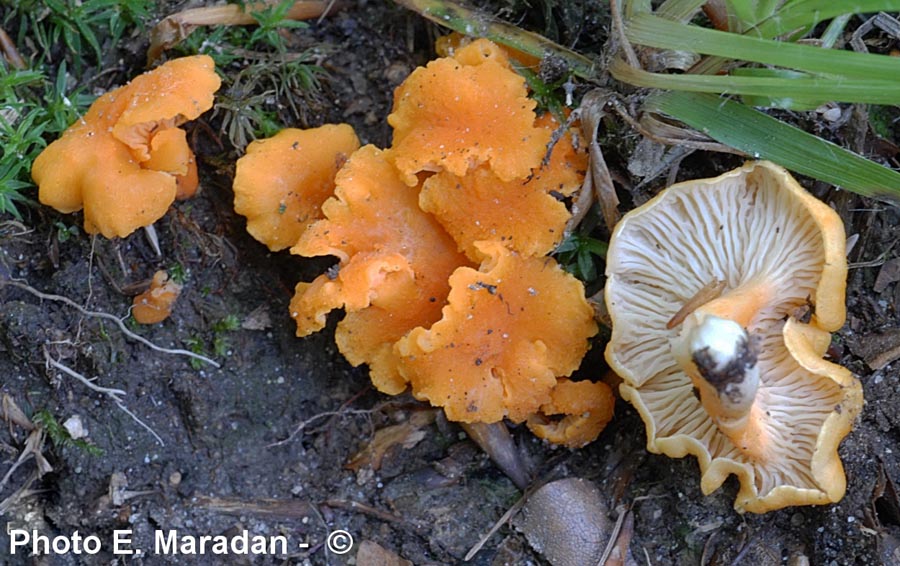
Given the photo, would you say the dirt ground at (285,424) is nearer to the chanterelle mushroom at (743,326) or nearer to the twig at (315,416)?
the twig at (315,416)

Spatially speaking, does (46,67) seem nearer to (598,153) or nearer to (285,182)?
(285,182)

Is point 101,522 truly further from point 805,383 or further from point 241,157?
point 805,383

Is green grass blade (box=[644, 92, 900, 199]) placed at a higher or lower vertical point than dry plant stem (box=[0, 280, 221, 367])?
higher

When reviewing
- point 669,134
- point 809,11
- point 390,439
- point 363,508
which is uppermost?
point 809,11

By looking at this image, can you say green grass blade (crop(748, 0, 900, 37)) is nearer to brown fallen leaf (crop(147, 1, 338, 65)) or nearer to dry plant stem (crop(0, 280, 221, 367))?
brown fallen leaf (crop(147, 1, 338, 65))

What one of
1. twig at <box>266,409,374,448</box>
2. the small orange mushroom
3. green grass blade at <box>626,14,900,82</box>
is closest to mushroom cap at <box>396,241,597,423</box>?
twig at <box>266,409,374,448</box>

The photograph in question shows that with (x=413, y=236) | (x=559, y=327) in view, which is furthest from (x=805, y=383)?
(x=413, y=236)

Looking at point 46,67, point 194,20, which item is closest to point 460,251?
point 194,20

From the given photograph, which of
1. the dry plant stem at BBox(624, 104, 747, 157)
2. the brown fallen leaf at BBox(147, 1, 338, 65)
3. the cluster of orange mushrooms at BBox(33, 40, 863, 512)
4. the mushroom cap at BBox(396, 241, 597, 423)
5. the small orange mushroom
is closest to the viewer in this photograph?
the cluster of orange mushrooms at BBox(33, 40, 863, 512)
